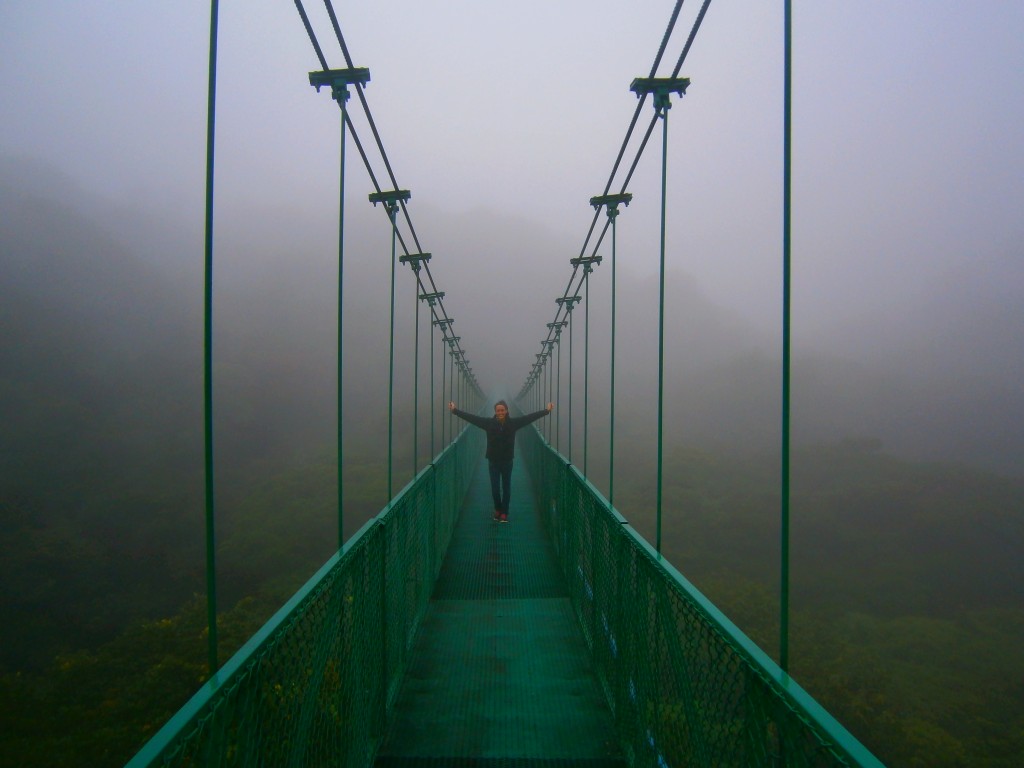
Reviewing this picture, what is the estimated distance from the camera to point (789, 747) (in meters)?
1.22

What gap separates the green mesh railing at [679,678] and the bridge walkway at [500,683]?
0.47 ft

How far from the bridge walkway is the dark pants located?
1035 mm

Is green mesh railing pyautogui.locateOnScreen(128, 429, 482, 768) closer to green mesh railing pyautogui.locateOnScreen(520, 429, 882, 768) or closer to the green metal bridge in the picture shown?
the green metal bridge

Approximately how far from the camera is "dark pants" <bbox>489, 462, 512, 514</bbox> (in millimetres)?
6094

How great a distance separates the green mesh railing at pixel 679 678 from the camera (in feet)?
4.00

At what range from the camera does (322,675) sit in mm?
1750

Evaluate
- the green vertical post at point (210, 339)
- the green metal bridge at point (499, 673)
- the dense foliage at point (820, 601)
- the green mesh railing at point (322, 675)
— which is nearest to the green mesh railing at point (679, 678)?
the green metal bridge at point (499, 673)

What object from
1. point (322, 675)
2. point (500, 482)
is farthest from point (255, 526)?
point (322, 675)

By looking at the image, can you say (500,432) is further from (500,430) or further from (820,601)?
(820,601)

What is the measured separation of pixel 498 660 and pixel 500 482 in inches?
134

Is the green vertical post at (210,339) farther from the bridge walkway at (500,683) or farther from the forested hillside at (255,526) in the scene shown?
the forested hillside at (255,526)

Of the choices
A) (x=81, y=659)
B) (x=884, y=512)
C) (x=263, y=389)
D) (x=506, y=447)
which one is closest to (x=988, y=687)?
(x=884, y=512)

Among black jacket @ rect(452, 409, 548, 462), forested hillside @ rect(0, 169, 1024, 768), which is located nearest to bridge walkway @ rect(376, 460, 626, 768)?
black jacket @ rect(452, 409, 548, 462)

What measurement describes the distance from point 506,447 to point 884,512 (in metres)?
Result: 41.6
